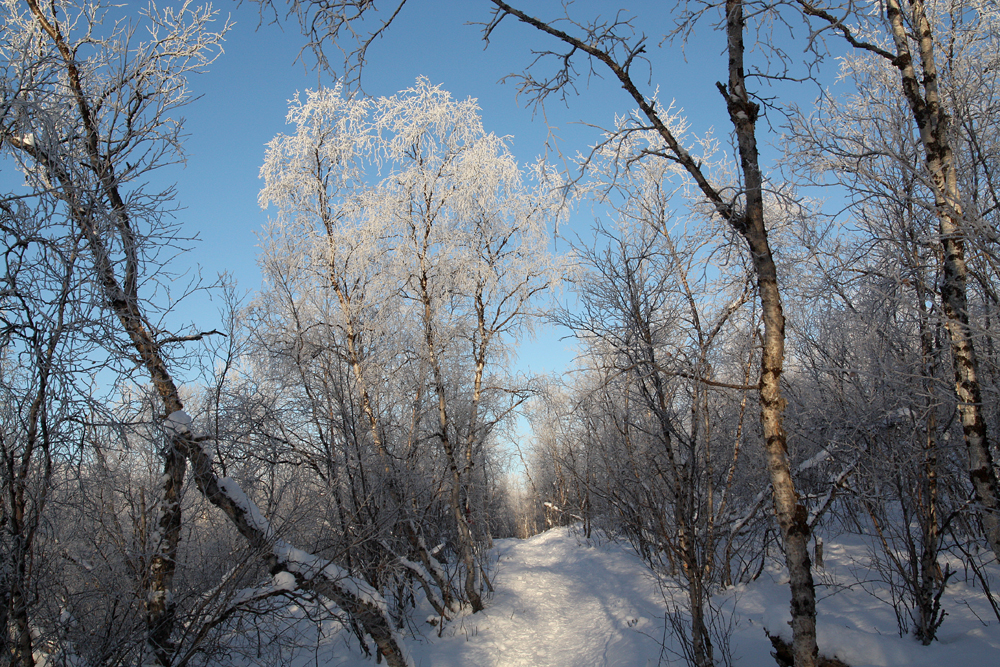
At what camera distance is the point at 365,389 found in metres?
7.91

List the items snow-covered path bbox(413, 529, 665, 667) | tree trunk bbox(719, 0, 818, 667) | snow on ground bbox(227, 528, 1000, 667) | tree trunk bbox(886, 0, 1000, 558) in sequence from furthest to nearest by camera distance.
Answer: snow-covered path bbox(413, 529, 665, 667) → snow on ground bbox(227, 528, 1000, 667) → tree trunk bbox(886, 0, 1000, 558) → tree trunk bbox(719, 0, 818, 667)

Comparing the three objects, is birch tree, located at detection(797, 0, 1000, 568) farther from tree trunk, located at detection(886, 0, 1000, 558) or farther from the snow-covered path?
the snow-covered path

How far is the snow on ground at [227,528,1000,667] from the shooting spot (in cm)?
448

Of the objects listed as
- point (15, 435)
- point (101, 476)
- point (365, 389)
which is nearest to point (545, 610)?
point (365, 389)

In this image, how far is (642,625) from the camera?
6.63 metres

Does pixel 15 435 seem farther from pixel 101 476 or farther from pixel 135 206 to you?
pixel 135 206

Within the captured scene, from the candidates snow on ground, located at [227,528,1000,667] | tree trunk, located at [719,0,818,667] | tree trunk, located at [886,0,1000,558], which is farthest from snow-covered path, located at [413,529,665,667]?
tree trunk, located at [886,0,1000,558]

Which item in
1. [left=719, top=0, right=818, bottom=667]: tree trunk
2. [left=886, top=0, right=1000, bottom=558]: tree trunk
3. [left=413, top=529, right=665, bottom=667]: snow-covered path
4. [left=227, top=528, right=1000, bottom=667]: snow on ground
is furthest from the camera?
[left=413, top=529, right=665, bottom=667]: snow-covered path

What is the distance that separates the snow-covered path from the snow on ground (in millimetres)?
21

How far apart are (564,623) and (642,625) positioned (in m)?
1.68

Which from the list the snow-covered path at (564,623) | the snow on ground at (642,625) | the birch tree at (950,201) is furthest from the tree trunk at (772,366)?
the snow-covered path at (564,623)

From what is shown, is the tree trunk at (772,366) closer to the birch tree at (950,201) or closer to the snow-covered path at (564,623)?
the birch tree at (950,201)

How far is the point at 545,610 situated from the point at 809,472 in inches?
207

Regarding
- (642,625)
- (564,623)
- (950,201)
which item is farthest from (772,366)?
(564,623)
